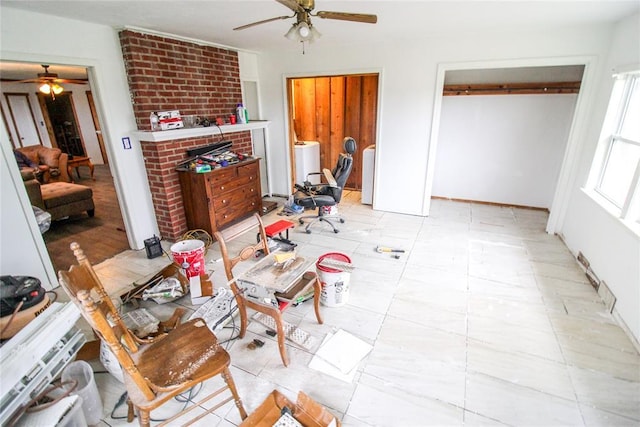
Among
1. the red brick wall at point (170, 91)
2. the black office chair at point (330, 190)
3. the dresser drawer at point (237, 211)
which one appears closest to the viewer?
the red brick wall at point (170, 91)

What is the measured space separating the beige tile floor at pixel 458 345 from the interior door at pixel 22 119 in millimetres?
6117

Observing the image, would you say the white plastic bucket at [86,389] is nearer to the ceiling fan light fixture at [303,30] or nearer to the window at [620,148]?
the ceiling fan light fixture at [303,30]

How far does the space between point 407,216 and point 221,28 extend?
3319 millimetres

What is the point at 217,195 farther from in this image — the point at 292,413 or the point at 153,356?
the point at 292,413

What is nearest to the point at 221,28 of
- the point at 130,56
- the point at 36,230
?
the point at 130,56

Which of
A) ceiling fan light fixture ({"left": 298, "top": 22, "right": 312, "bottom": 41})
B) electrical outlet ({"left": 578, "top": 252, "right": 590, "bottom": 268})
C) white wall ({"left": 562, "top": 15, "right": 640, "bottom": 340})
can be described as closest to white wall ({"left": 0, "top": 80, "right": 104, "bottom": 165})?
ceiling fan light fixture ({"left": 298, "top": 22, "right": 312, "bottom": 41})

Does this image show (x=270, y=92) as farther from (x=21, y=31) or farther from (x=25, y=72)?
(x=25, y=72)

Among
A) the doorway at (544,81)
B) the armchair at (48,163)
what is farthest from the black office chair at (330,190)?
the armchair at (48,163)

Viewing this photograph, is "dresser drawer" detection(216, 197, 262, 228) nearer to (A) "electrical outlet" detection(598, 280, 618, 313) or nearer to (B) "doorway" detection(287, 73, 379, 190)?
(B) "doorway" detection(287, 73, 379, 190)

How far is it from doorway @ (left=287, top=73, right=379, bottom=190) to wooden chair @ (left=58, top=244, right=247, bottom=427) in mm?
3862

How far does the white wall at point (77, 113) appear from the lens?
261 inches

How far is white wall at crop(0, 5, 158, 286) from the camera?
239 cm

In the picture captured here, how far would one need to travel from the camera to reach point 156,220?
12.0ft

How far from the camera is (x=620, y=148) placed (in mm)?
2863
